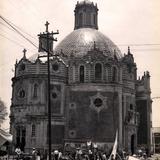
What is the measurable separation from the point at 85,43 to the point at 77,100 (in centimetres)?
873

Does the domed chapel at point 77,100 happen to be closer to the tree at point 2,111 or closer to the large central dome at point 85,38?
the large central dome at point 85,38

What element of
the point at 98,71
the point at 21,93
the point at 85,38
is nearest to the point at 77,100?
the point at 98,71

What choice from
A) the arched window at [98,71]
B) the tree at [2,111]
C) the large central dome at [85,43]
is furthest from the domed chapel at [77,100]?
the tree at [2,111]

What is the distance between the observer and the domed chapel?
2201 inches

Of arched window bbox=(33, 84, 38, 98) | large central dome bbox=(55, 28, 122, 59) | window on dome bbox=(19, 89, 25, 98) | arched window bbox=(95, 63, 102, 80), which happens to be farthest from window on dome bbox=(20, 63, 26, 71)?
arched window bbox=(95, 63, 102, 80)

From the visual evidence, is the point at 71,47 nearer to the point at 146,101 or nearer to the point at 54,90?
the point at 54,90

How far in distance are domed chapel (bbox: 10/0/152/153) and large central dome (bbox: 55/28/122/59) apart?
0.51 ft

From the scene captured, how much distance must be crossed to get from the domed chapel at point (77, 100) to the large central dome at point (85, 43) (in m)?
0.16

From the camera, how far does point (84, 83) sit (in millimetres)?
57406

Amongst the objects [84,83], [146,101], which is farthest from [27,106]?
[146,101]

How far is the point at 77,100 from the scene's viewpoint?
57.5m

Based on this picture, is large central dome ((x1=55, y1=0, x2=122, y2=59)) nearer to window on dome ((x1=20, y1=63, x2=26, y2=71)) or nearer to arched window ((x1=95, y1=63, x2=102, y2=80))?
arched window ((x1=95, y1=63, x2=102, y2=80))

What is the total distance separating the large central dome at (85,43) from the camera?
6053 cm

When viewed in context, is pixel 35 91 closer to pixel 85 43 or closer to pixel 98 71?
pixel 98 71
